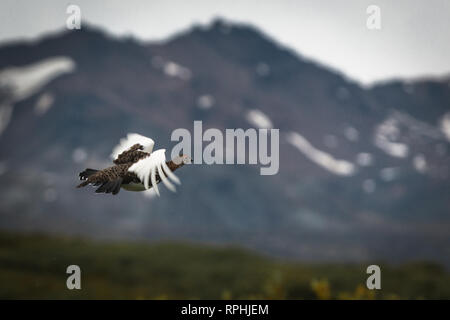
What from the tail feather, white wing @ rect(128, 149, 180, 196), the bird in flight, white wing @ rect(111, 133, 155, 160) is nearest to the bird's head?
the bird in flight

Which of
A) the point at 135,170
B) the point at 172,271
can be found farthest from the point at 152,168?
the point at 172,271

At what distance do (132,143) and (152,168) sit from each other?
80 centimetres

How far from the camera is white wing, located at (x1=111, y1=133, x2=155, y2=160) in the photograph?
246 inches

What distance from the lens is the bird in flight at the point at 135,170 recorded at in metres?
5.59

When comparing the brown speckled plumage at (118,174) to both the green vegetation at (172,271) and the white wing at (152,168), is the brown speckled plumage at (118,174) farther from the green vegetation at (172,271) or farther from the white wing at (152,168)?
the green vegetation at (172,271)

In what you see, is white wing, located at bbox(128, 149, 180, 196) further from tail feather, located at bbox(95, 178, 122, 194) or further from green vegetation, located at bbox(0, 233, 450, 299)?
green vegetation, located at bbox(0, 233, 450, 299)

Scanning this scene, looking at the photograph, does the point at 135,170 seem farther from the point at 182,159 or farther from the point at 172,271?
the point at 172,271

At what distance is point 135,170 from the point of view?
5.77 metres
